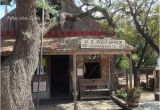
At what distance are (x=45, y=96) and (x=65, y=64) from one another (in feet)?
8.81

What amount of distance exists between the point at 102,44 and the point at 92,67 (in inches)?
163

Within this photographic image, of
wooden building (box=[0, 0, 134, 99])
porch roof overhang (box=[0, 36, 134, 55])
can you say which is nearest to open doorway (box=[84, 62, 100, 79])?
wooden building (box=[0, 0, 134, 99])

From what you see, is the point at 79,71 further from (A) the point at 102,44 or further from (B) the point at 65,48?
(A) the point at 102,44

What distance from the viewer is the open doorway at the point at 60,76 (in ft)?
63.0

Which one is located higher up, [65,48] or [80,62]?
[65,48]

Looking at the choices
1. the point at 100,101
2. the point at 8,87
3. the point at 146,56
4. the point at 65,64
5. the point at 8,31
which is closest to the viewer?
the point at 8,87

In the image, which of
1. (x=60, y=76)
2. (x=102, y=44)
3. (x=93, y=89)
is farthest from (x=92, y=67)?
(x=102, y=44)

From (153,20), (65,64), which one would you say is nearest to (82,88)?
(65,64)

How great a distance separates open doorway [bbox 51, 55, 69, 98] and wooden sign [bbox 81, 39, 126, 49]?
4925mm

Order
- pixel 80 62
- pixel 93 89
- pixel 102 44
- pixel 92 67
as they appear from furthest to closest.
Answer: pixel 92 67
pixel 80 62
pixel 93 89
pixel 102 44

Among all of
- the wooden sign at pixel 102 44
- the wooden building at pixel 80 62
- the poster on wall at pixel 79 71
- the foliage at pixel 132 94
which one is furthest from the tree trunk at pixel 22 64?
the poster on wall at pixel 79 71

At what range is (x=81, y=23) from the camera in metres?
18.6

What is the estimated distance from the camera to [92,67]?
725 inches

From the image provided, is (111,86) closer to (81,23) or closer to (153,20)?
(81,23)
